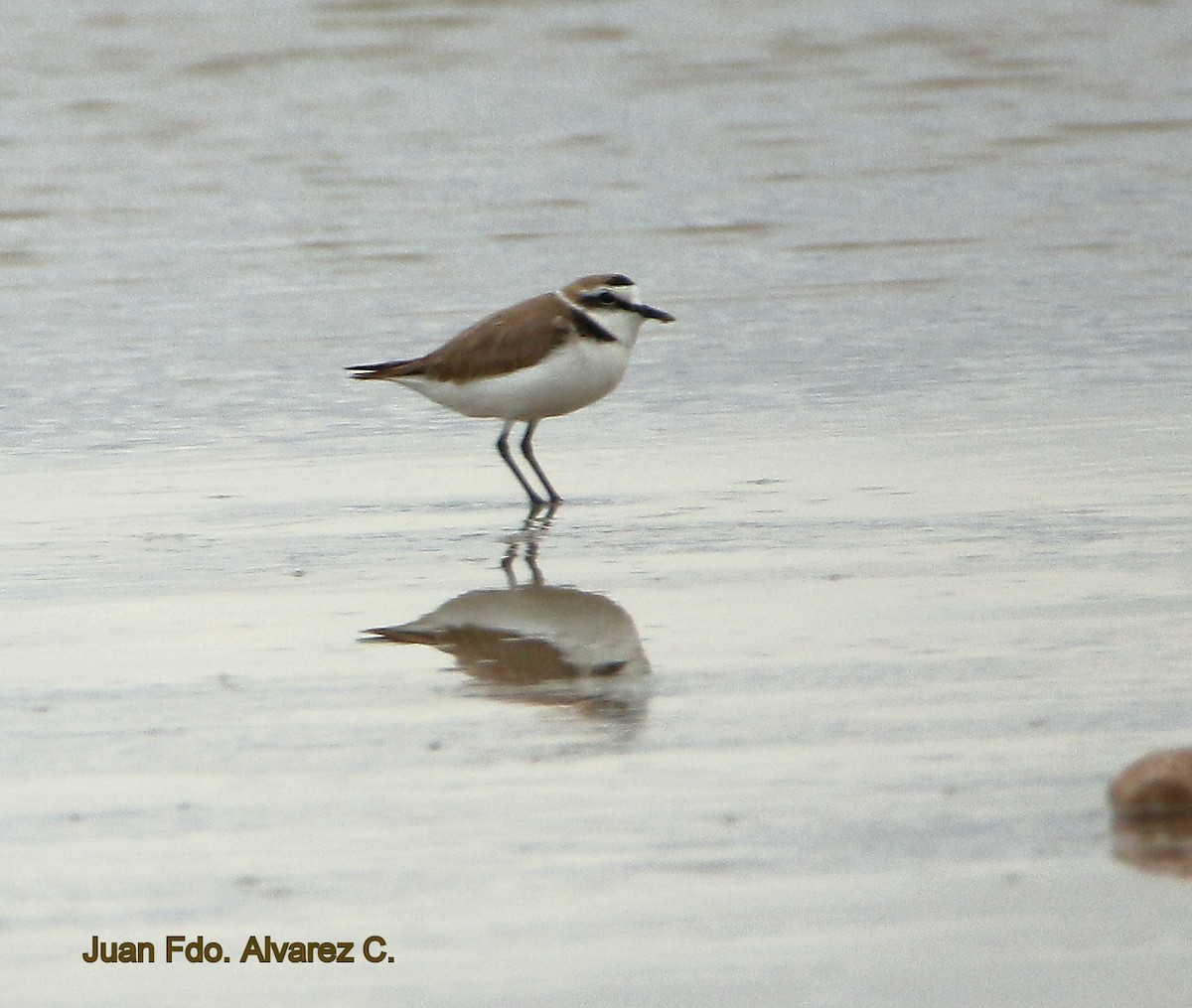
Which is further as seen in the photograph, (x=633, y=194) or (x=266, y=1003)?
(x=633, y=194)

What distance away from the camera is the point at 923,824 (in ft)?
14.9

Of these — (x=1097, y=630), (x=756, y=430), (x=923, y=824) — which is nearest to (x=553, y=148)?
(x=756, y=430)

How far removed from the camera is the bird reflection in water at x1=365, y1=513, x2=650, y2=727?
18.2ft

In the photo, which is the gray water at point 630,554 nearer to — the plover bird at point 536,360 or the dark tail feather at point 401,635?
the dark tail feather at point 401,635

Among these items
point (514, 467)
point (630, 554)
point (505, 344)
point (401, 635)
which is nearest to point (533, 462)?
point (514, 467)

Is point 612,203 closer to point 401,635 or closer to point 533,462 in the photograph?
point 533,462

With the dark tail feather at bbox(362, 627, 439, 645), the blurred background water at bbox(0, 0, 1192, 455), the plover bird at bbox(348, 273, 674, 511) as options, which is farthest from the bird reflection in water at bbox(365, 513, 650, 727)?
the blurred background water at bbox(0, 0, 1192, 455)

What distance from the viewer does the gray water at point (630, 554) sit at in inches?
164

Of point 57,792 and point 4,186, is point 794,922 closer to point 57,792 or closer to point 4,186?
point 57,792

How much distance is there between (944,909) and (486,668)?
193 centimetres

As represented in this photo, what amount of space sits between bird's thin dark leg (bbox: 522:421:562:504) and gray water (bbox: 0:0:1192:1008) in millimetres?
138

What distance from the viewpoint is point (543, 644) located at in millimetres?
6066

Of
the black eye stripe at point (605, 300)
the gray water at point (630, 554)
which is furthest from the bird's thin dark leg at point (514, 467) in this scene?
the black eye stripe at point (605, 300)

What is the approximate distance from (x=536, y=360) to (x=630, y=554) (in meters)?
1.50
